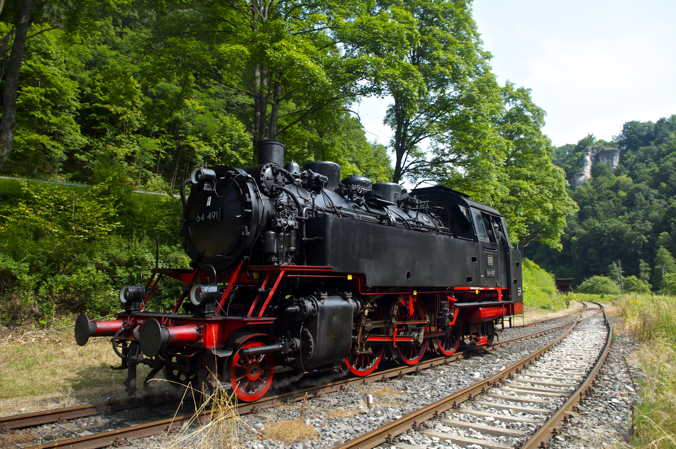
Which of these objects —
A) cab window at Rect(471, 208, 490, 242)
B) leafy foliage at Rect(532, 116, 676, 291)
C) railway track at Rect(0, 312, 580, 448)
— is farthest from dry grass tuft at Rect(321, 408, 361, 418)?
leafy foliage at Rect(532, 116, 676, 291)

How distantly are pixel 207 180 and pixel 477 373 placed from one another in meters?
5.40

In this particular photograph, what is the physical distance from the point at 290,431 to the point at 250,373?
3.35 feet

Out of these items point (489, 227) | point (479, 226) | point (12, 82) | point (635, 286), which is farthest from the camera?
point (635, 286)

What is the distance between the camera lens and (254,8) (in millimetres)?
11438

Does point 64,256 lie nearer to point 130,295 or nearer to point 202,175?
point 130,295

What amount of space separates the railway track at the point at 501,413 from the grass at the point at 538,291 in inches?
761

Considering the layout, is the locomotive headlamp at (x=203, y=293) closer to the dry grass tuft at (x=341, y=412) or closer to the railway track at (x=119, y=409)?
the railway track at (x=119, y=409)

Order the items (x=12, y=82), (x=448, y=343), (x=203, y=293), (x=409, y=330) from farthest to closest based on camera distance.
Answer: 1. (x=12, y=82)
2. (x=448, y=343)
3. (x=409, y=330)
4. (x=203, y=293)

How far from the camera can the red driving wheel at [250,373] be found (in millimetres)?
4832

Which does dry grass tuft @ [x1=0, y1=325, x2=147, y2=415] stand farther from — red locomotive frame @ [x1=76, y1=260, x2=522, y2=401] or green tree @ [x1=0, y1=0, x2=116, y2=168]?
green tree @ [x1=0, y1=0, x2=116, y2=168]

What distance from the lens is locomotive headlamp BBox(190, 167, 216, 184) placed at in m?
5.72

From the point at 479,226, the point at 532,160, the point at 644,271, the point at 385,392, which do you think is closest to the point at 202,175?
the point at 385,392

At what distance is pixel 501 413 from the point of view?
A: 5117 mm

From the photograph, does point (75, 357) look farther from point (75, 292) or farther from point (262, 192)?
point (262, 192)
